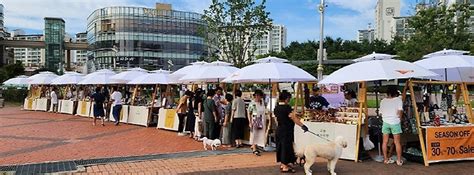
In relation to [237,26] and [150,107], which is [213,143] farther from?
[237,26]

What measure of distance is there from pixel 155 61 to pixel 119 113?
7417cm

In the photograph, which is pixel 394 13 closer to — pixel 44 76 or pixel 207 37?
pixel 207 37

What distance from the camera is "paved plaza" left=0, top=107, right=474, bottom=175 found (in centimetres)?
770

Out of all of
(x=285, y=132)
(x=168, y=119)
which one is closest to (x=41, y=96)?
(x=168, y=119)

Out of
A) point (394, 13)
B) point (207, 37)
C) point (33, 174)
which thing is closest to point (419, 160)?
point (33, 174)

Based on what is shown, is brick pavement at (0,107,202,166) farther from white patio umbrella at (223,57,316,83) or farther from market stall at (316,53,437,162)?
market stall at (316,53,437,162)

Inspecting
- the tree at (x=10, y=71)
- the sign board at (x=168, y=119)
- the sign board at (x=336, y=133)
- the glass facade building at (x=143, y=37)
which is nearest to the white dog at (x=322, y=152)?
the sign board at (x=336, y=133)

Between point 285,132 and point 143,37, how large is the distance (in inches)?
3328

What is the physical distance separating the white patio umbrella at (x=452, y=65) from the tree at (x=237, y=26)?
13.8m

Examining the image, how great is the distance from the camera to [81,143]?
11352 millimetres

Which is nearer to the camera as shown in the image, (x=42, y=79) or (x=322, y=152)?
(x=322, y=152)

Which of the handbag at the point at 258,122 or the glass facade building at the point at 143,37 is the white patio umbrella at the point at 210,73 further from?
the glass facade building at the point at 143,37

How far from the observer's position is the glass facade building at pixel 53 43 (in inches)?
3762

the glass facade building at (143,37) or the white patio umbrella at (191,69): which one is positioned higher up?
the glass facade building at (143,37)
